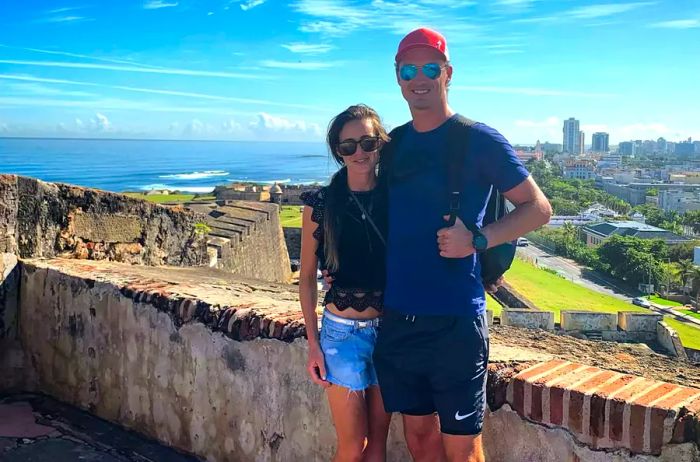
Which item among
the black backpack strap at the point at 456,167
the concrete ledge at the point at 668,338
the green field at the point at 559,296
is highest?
the black backpack strap at the point at 456,167

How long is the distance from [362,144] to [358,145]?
12mm

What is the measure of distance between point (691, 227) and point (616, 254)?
33.4 metres

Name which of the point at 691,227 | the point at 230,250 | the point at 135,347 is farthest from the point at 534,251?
the point at 135,347

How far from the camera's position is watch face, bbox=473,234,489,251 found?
167 centimetres

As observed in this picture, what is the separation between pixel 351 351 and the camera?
75.1 inches

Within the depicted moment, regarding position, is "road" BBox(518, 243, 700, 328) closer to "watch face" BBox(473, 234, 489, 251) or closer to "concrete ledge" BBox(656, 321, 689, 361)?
"concrete ledge" BBox(656, 321, 689, 361)

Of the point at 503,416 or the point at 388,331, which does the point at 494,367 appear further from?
the point at 388,331

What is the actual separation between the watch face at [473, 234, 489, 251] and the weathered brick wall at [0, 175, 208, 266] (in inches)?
108

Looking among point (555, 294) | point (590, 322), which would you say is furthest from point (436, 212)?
point (555, 294)

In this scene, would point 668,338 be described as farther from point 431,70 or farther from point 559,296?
point 559,296

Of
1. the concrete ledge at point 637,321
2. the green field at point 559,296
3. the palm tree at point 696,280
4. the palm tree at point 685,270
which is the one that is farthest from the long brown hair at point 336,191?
the palm tree at point 685,270

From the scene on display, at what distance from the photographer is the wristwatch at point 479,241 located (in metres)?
1.67

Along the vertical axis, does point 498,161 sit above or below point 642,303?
above

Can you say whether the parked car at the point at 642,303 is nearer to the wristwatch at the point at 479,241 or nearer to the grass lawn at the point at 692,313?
the grass lawn at the point at 692,313
